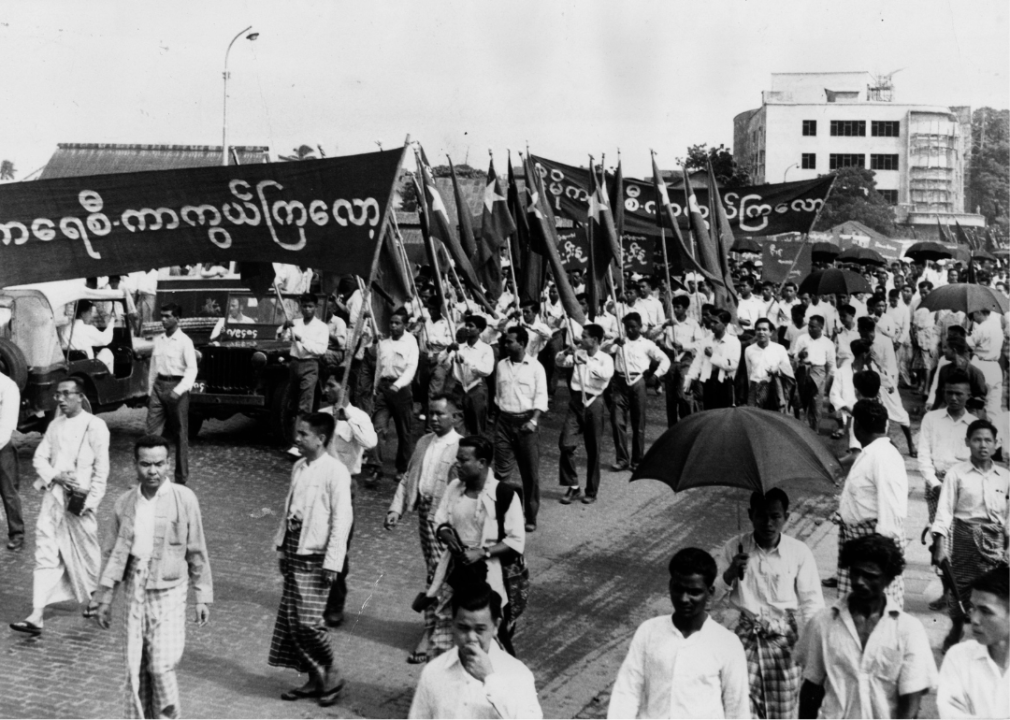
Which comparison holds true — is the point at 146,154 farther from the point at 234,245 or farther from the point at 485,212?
the point at 234,245

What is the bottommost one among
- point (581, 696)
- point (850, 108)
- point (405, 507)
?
point (581, 696)

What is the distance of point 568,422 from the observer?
A: 41.3 ft

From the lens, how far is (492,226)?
13.7 meters

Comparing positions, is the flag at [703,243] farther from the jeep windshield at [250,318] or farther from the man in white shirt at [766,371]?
the jeep windshield at [250,318]

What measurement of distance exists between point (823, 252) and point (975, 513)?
68.7 feet

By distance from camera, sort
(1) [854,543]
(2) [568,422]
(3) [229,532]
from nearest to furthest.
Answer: (1) [854,543] → (3) [229,532] → (2) [568,422]

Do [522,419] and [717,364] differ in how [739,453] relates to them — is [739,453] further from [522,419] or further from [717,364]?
[717,364]

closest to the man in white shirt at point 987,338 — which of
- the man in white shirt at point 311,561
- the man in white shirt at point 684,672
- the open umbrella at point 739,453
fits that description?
the open umbrella at point 739,453

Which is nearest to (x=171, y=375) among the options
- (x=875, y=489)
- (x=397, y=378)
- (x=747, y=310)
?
(x=397, y=378)

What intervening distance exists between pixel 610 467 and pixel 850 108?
72373 millimetres

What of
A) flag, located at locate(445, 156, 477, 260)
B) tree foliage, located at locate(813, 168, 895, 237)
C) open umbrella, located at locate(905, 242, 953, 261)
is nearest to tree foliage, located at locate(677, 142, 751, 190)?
tree foliage, located at locate(813, 168, 895, 237)

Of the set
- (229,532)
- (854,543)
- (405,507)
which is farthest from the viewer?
(229,532)

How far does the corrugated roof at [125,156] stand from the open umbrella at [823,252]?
24836 millimetres

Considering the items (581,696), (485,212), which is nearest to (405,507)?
(581,696)
